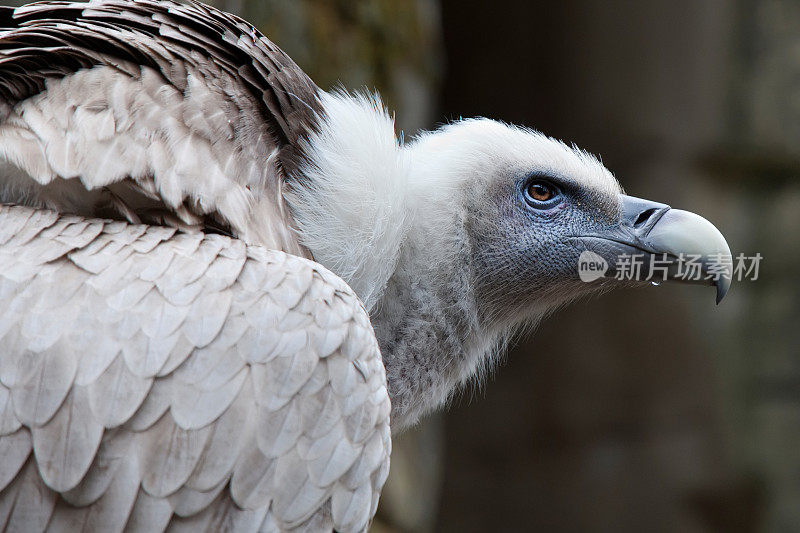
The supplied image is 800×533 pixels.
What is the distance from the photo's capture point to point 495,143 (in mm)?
2908

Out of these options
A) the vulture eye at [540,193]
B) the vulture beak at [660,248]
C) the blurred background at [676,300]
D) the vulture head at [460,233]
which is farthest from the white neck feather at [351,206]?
the blurred background at [676,300]

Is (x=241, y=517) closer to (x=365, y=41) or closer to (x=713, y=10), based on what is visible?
(x=365, y=41)

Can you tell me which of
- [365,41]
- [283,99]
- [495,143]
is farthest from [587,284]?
[365,41]

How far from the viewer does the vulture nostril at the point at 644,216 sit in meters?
2.91

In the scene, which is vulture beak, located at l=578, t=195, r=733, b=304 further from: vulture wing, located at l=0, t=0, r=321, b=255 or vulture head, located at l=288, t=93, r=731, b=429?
vulture wing, located at l=0, t=0, r=321, b=255

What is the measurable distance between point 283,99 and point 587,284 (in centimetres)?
119

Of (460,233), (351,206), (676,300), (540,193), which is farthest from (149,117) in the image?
(676,300)

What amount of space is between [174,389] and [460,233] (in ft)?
3.73

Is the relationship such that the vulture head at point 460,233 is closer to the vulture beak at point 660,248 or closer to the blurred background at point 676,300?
the vulture beak at point 660,248

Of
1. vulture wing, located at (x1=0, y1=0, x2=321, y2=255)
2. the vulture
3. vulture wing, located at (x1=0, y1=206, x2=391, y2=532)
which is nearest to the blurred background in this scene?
the vulture

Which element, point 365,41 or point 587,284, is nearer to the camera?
point 587,284

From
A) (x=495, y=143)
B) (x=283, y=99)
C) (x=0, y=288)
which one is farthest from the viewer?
(x=495, y=143)

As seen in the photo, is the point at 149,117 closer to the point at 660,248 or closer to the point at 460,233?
the point at 460,233

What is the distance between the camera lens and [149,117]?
2178 mm
